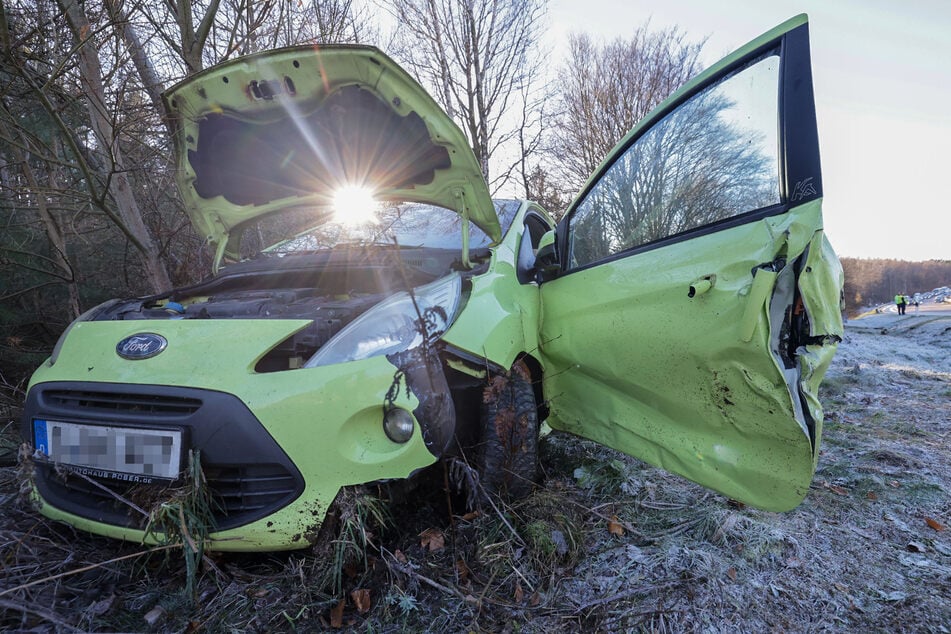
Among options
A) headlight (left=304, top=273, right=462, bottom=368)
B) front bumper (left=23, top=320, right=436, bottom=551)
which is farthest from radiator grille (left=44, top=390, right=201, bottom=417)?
headlight (left=304, top=273, right=462, bottom=368)

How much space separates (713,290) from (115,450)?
2025mm

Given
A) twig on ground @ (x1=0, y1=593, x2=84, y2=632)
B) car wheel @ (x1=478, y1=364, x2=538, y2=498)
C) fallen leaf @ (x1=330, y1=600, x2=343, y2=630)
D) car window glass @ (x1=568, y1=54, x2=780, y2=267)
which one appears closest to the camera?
twig on ground @ (x1=0, y1=593, x2=84, y2=632)

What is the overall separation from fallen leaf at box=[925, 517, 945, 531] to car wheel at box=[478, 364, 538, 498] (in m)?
1.58

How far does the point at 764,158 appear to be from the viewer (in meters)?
1.54

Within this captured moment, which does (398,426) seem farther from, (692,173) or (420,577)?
(692,173)

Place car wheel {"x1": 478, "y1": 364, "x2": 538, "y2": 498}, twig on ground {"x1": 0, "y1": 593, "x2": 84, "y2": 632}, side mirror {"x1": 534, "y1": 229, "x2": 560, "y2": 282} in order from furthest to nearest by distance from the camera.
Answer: side mirror {"x1": 534, "y1": 229, "x2": 560, "y2": 282}
car wheel {"x1": 478, "y1": 364, "x2": 538, "y2": 498}
twig on ground {"x1": 0, "y1": 593, "x2": 84, "y2": 632}

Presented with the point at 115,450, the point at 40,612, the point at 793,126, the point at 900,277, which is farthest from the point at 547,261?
the point at 900,277

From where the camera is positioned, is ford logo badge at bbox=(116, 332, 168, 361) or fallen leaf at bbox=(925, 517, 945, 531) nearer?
ford logo badge at bbox=(116, 332, 168, 361)

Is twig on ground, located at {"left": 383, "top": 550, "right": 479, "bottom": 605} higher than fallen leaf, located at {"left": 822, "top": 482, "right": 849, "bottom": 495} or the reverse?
higher

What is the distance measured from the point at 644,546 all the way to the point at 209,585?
4.97 feet

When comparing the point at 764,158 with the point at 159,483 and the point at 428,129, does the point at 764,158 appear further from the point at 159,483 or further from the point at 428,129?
the point at 159,483

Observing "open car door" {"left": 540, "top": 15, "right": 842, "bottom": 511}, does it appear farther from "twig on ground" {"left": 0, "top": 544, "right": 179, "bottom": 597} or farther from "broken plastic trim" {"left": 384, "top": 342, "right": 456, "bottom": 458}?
"twig on ground" {"left": 0, "top": 544, "right": 179, "bottom": 597}

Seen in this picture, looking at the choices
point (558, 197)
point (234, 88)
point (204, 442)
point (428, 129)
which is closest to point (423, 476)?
point (204, 442)

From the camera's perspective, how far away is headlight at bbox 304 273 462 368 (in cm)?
147
